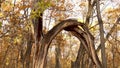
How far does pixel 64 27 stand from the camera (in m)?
8.05

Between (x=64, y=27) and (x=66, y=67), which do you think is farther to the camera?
(x=66, y=67)

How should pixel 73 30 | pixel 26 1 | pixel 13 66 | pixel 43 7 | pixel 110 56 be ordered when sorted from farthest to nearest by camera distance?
pixel 110 56, pixel 13 66, pixel 26 1, pixel 73 30, pixel 43 7

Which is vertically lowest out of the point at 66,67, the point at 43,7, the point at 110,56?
the point at 66,67

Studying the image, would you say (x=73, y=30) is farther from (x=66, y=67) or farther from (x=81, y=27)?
(x=66, y=67)

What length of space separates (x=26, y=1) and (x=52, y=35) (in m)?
17.1

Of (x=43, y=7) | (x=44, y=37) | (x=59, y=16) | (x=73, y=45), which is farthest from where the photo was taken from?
(x=73, y=45)

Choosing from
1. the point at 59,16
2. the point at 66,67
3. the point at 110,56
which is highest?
the point at 59,16

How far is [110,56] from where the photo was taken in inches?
2329

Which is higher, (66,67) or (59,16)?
(59,16)

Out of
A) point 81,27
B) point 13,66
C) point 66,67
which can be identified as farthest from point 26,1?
point 66,67

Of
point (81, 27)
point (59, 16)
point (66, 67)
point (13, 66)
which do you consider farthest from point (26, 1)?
point (66, 67)

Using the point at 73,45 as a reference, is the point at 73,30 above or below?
above

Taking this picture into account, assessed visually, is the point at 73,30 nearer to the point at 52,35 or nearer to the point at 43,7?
the point at 52,35

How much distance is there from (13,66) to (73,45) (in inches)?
653
